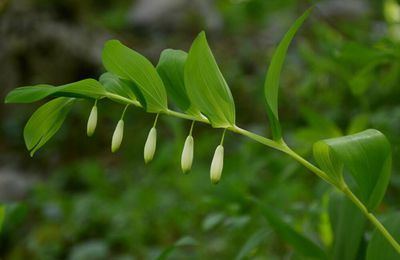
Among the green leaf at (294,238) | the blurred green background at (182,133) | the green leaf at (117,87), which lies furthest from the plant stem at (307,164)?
the blurred green background at (182,133)

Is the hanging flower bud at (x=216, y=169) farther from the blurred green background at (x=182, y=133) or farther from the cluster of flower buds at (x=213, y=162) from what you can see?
the blurred green background at (x=182, y=133)

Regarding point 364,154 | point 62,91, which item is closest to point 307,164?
point 364,154

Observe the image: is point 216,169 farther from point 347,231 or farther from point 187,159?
point 347,231

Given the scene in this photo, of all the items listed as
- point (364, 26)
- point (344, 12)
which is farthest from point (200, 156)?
point (344, 12)

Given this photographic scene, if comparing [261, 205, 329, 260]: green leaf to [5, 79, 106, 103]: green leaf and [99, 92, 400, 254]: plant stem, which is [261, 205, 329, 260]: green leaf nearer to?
[99, 92, 400, 254]: plant stem

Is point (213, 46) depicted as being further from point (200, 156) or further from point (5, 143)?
point (200, 156)

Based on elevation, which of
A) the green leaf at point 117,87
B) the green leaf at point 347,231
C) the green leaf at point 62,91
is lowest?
the green leaf at point 347,231
